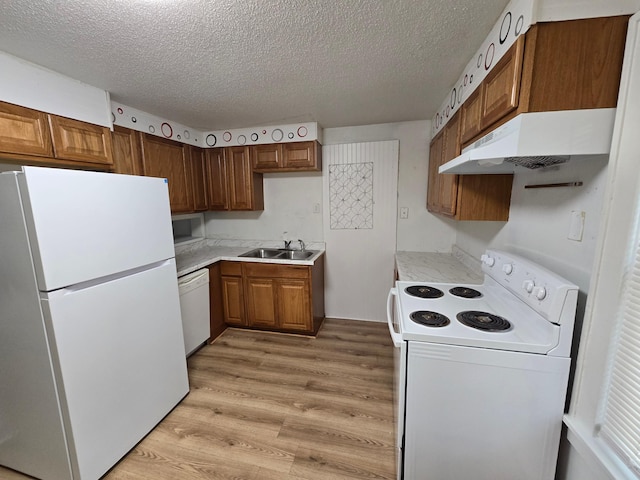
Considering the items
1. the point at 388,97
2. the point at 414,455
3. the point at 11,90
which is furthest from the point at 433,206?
the point at 11,90

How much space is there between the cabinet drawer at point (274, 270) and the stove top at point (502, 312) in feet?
4.05

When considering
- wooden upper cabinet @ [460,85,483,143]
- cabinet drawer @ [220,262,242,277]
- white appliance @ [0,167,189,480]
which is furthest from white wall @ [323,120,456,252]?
white appliance @ [0,167,189,480]

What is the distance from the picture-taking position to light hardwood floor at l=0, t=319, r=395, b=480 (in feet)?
4.65

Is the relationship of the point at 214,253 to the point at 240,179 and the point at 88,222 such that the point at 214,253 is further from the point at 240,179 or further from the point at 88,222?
the point at 88,222

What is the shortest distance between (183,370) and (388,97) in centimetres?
261

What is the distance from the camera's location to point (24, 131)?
148cm

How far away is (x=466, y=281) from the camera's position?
1.84 meters

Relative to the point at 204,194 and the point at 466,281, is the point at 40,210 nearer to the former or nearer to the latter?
the point at 204,194

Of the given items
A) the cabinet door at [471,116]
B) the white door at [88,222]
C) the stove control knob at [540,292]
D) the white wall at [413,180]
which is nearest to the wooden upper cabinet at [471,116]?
the cabinet door at [471,116]

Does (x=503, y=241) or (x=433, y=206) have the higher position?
(x=433, y=206)

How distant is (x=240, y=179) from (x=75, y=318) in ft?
6.66

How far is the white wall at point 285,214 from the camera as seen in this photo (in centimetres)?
306

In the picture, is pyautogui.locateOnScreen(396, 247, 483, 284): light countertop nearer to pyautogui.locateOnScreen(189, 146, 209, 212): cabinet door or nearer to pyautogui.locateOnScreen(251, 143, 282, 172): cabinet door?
pyautogui.locateOnScreen(251, 143, 282, 172): cabinet door

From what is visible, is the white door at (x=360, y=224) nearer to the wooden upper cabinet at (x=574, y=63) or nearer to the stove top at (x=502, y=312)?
Result: the stove top at (x=502, y=312)
